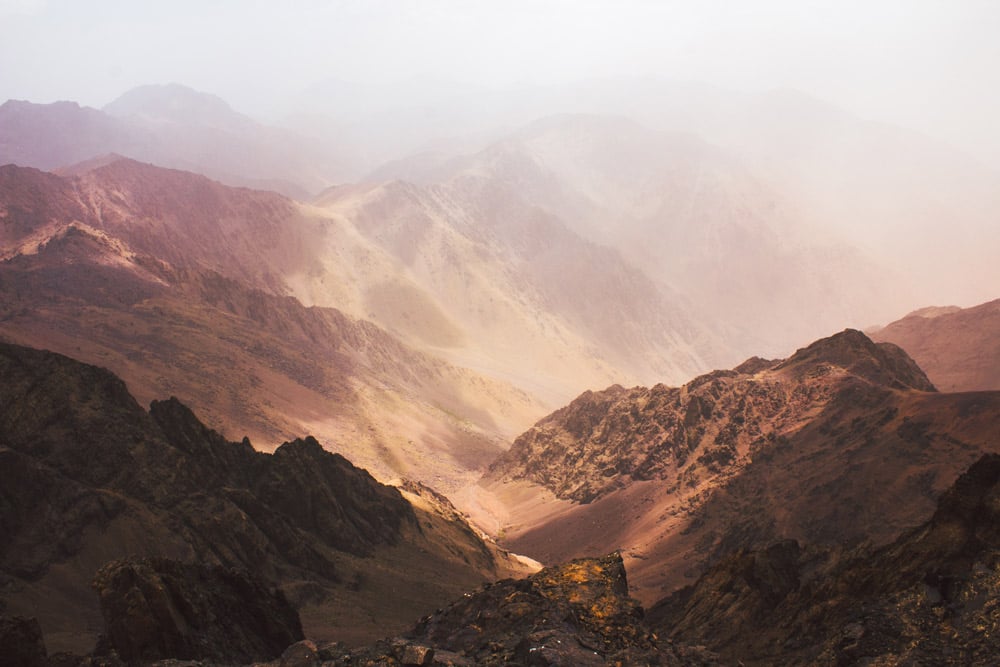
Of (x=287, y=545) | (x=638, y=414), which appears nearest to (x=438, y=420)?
(x=638, y=414)

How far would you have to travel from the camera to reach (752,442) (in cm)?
7475

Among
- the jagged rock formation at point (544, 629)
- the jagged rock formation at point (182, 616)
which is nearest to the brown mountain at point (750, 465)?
the jagged rock formation at point (182, 616)

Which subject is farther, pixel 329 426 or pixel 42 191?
pixel 42 191

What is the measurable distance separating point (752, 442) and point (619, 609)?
5725 centimetres

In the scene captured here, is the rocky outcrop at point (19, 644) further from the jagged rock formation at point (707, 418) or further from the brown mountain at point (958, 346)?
the brown mountain at point (958, 346)

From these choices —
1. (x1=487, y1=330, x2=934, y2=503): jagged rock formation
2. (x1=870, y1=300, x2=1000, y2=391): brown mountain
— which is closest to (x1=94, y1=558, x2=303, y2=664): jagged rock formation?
(x1=487, y1=330, x2=934, y2=503): jagged rock formation

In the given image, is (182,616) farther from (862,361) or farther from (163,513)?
(862,361)

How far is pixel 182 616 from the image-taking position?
2269 cm

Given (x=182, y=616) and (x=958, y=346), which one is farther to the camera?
(x=958, y=346)

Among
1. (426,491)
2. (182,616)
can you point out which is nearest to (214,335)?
(426,491)

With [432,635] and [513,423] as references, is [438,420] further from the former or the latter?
[432,635]

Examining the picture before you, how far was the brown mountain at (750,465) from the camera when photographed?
5553 centimetres

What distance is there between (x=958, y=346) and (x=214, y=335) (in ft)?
319

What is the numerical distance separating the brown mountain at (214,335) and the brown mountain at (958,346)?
6163 centimetres
